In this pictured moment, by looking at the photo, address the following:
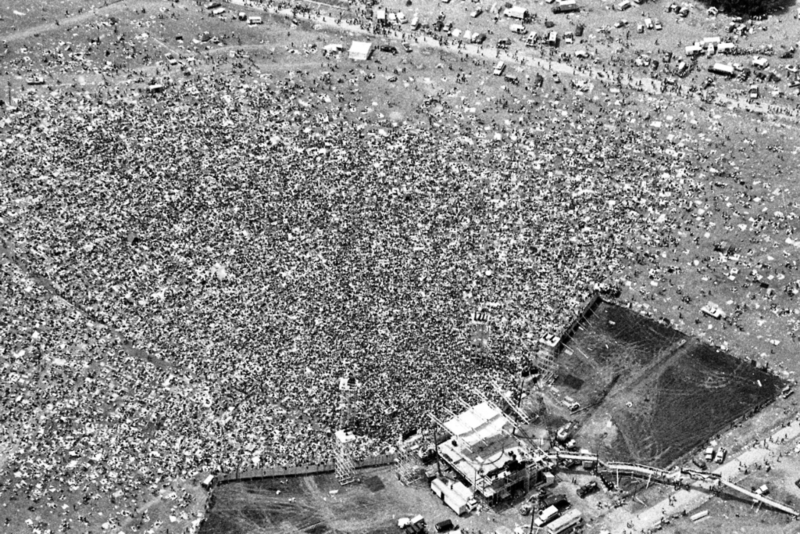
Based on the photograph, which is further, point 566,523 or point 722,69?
point 722,69

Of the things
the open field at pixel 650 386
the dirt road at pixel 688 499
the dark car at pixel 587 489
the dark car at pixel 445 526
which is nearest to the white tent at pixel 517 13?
the open field at pixel 650 386

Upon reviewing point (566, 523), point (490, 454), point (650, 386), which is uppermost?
point (650, 386)

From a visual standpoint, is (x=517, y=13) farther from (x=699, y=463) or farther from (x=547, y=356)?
(x=699, y=463)

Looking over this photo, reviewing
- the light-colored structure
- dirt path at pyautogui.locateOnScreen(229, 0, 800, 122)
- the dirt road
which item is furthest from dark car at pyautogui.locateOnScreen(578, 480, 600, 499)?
dirt path at pyautogui.locateOnScreen(229, 0, 800, 122)

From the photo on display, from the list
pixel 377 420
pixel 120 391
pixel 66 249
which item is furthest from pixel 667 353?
pixel 66 249

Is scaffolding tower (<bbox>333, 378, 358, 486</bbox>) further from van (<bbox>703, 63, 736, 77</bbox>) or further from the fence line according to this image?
van (<bbox>703, 63, 736, 77</bbox>)

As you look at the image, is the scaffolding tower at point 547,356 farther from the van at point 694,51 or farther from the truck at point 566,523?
the van at point 694,51

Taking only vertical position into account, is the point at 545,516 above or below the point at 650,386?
below

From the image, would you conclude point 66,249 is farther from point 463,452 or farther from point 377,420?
point 463,452

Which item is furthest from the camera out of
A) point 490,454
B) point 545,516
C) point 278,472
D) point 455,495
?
point 490,454

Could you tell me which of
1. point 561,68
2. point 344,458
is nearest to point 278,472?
point 344,458

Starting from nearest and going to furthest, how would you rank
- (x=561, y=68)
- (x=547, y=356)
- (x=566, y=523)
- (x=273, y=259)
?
1. (x=566, y=523)
2. (x=547, y=356)
3. (x=273, y=259)
4. (x=561, y=68)
